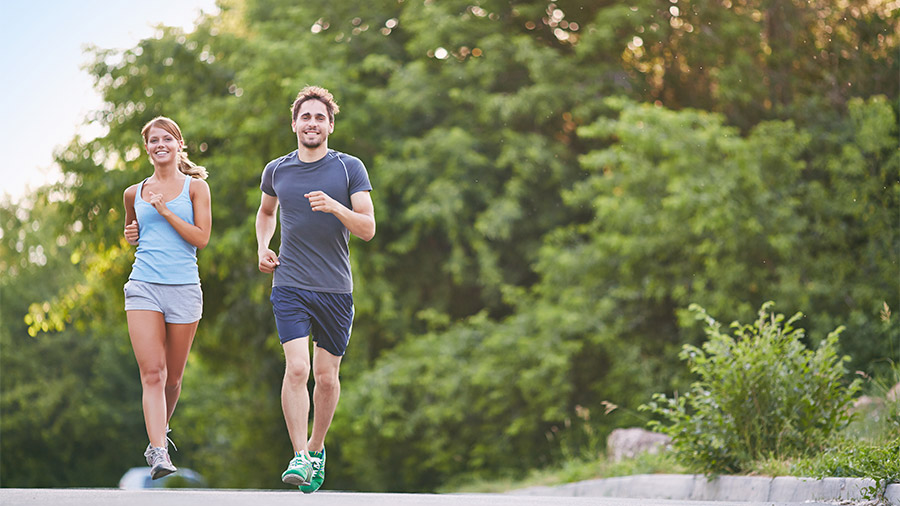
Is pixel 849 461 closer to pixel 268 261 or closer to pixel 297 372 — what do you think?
pixel 297 372

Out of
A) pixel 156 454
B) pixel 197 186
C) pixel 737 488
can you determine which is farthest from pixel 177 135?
pixel 737 488

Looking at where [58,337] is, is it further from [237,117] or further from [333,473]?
[237,117]

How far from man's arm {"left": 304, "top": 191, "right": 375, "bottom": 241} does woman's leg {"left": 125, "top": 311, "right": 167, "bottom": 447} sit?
1096 millimetres

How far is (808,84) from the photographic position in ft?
61.6

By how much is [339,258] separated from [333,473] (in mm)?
17183

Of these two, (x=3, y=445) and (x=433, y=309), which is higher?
(x=433, y=309)

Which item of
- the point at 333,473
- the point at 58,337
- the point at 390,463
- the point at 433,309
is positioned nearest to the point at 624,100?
the point at 433,309

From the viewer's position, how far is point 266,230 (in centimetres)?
661

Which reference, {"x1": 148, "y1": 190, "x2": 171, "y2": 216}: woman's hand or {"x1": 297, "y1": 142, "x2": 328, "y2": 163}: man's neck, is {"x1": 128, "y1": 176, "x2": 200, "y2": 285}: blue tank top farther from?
{"x1": 297, "y1": 142, "x2": 328, "y2": 163}: man's neck

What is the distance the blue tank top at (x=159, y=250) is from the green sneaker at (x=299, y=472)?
115 cm

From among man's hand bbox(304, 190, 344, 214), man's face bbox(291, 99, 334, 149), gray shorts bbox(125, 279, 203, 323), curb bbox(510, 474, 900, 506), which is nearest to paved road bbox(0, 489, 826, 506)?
curb bbox(510, 474, 900, 506)

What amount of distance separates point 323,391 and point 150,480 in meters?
32.3

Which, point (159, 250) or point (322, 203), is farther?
point (159, 250)

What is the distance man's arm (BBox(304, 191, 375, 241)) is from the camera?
595cm
